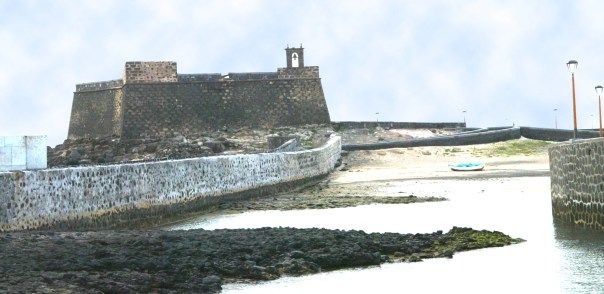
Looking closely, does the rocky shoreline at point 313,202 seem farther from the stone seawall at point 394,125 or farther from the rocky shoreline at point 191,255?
the stone seawall at point 394,125

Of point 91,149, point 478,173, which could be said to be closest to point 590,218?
point 478,173

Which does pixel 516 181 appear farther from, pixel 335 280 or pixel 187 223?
pixel 335 280

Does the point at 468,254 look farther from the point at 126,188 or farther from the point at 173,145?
the point at 173,145

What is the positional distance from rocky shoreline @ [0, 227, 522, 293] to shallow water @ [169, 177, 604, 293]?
0.36 meters

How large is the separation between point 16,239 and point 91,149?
132 feet

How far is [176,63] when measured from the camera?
56.3 meters

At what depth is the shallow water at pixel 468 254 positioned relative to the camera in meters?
11.3

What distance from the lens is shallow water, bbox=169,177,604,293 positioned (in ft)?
37.0

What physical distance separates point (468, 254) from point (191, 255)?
3.21 m

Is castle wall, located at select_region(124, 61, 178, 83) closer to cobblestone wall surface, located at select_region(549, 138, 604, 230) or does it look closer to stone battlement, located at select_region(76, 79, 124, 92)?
stone battlement, located at select_region(76, 79, 124, 92)

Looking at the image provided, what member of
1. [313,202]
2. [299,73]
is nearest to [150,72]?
[299,73]

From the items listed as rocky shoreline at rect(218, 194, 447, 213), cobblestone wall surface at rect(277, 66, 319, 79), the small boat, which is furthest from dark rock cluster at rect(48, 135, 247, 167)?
rocky shoreline at rect(218, 194, 447, 213)

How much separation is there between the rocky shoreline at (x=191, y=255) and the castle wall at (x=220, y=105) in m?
40.0

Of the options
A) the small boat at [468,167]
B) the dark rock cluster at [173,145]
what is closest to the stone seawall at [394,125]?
the dark rock cluster at [173,145]
